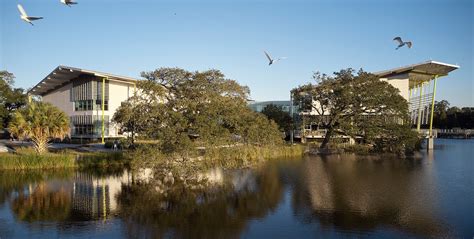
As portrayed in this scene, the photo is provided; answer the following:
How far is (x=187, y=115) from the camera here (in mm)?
24078

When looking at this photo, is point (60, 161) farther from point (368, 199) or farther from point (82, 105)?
point (82, 105)

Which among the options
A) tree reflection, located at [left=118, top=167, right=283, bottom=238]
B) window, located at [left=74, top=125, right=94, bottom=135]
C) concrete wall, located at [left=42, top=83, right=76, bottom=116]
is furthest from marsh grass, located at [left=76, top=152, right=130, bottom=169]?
concrete wall, located at [left=42, top=83, right=76, bottom=116]

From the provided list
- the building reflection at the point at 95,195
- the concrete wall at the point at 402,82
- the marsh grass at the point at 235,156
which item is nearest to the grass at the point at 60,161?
the building reflection at the point at 95,195

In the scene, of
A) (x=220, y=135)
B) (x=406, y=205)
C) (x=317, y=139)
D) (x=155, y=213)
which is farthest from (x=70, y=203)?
(x=317, y=139)

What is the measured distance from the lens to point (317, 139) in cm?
5475

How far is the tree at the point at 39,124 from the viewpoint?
2802 centimetres

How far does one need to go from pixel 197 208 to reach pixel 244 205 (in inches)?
95.0

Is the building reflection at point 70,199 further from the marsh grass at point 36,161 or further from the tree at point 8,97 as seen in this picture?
the tree at point 8,97

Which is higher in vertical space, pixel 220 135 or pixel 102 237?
pixel 220 135

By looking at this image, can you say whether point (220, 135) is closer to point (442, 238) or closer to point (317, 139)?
point (442, 238)

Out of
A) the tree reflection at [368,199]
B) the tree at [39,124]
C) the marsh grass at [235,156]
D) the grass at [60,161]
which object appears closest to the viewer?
the tree reflection at [368,199]

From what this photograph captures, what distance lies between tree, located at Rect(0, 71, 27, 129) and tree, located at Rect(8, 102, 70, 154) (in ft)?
90.2

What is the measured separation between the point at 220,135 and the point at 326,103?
949 inches

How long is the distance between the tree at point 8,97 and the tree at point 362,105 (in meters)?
43.7
